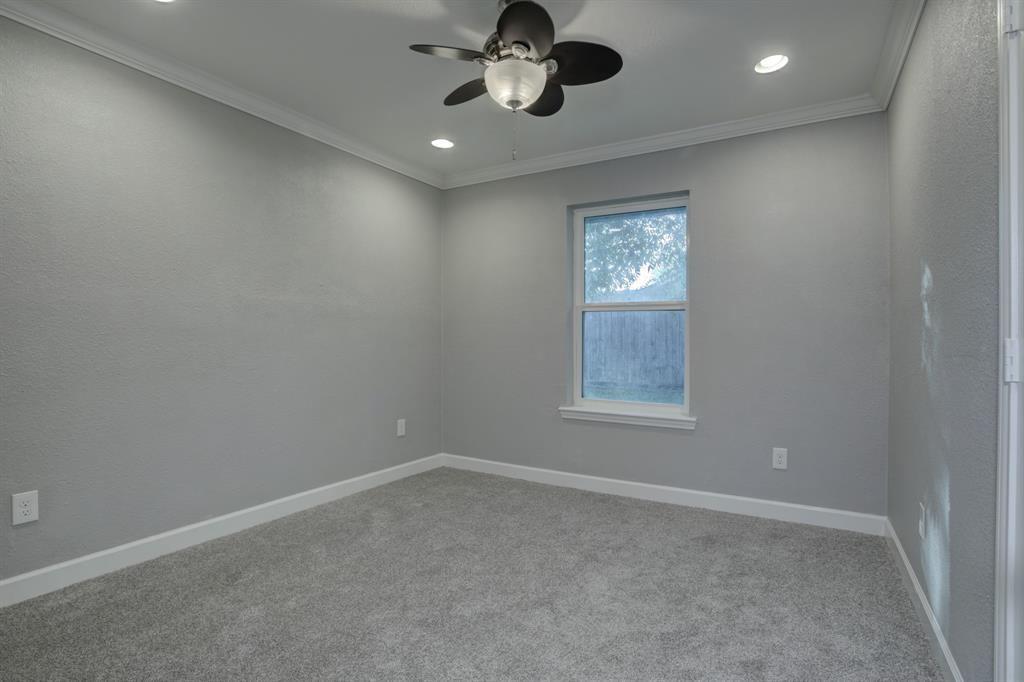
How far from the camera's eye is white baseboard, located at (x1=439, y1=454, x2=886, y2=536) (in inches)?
119

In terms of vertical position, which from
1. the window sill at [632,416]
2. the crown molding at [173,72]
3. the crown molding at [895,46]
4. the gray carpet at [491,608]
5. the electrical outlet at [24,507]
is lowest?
the gray carpet at [491,608]

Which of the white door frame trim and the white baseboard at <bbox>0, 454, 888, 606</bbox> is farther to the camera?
the white baseboard at <bbox>0, 454, 888, 606</bbox>

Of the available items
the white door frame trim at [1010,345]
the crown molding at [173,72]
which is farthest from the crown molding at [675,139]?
the white door frame trim at [1010,345]

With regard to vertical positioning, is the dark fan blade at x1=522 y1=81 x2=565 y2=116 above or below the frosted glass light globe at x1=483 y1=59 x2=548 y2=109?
above

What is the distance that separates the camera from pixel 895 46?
236 cm

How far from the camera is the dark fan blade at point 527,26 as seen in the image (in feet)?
5.89

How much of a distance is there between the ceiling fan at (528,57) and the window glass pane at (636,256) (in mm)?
1690

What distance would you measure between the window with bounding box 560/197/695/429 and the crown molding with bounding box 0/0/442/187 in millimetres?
1801

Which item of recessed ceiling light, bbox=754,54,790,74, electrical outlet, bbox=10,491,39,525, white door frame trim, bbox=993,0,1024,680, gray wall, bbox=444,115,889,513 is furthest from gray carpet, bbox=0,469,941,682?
recessed ceiling light, bbox=754,54,790,74

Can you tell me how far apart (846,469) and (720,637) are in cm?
164

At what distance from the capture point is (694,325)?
351 centimetres

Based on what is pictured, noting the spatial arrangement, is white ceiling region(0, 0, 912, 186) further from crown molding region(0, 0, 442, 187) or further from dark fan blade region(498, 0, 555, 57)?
dark fan blade region(498, 0, 555, 57)

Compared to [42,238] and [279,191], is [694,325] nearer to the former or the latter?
[279,191]

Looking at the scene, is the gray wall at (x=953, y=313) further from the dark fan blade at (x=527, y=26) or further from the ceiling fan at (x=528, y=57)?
the dark fan blade at (x=527, y=26)
